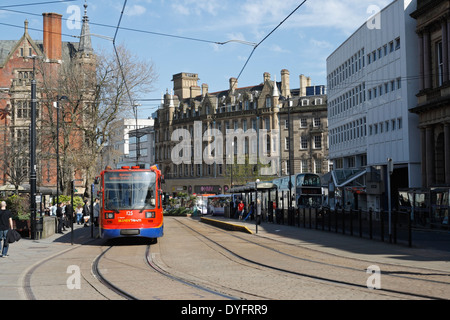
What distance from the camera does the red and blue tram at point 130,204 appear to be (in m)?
24.2

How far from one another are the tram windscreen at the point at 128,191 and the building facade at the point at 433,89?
22.8 m

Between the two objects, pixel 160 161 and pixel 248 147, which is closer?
pixel 248 147

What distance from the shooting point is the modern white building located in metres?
46.4

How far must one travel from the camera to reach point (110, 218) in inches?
953

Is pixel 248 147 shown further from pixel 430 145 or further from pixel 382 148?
pixel 430 145

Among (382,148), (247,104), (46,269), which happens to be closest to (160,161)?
(247,104)

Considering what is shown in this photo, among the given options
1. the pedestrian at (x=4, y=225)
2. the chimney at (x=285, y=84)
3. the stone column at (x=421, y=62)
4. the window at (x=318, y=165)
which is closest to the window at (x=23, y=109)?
the window at (x=318, y=165)

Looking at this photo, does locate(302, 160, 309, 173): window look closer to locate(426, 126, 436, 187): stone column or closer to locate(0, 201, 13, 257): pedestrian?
locate(426, 126, 436, 187): stone column

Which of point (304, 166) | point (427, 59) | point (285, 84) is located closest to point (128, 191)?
point (427, 59)

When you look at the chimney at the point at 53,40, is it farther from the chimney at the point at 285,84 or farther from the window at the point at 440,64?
the window at the point at 440,64

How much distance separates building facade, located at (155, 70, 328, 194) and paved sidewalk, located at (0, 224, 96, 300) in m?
58.4

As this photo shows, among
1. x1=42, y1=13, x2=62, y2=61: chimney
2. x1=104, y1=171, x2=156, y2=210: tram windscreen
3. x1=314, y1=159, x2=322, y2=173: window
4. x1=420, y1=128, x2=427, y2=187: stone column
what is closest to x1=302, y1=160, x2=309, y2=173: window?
x1=314, y1=159, x2=322, y2=173: window
